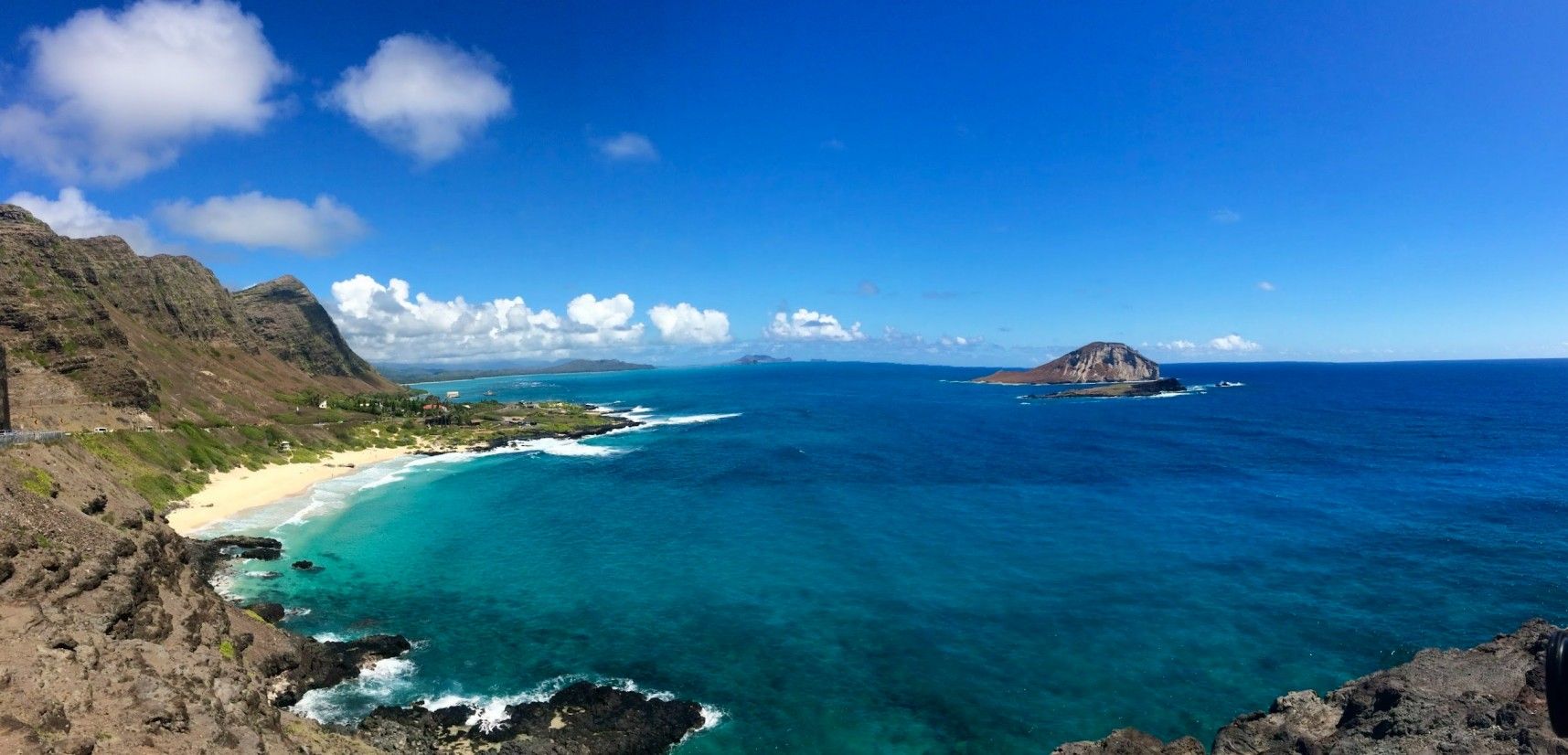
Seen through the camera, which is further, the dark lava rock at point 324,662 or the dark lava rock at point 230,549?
the dark lava rock at point 230,549

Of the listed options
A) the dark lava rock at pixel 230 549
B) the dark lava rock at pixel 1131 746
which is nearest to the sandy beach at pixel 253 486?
the dark lava rock at pixel 230 549

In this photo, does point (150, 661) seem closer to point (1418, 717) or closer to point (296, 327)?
point (1418, 717)

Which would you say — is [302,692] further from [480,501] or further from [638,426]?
[638,426]

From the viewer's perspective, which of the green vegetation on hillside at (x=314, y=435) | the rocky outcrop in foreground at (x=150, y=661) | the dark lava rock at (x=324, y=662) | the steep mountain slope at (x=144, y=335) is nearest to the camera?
the rocky outcrop in foreground at (x=150, y=661)

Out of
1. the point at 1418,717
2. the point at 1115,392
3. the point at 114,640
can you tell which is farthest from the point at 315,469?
the point at 1115,392

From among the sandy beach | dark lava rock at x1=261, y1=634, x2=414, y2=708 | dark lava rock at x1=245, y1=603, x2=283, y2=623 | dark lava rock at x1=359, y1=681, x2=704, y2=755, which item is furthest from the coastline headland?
dark lava rock at x1=359, y1=681, x2=704, y2=755

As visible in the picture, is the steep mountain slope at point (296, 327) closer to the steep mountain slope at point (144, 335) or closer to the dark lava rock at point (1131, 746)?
the steep mountain slope at point (144, 335)

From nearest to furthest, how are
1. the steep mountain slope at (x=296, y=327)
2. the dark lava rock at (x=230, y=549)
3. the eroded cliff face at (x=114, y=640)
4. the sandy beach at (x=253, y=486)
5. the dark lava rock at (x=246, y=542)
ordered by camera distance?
1. the eroded cliff face at (x=114, y=640)
2. the dark lava rock at (x=230, y=549)
3. the dark lava rock at (x=246, y=542)
4. the sandy beach at (x=253, y=486)
5. the steep mountain slope at (x=296, y=327)
